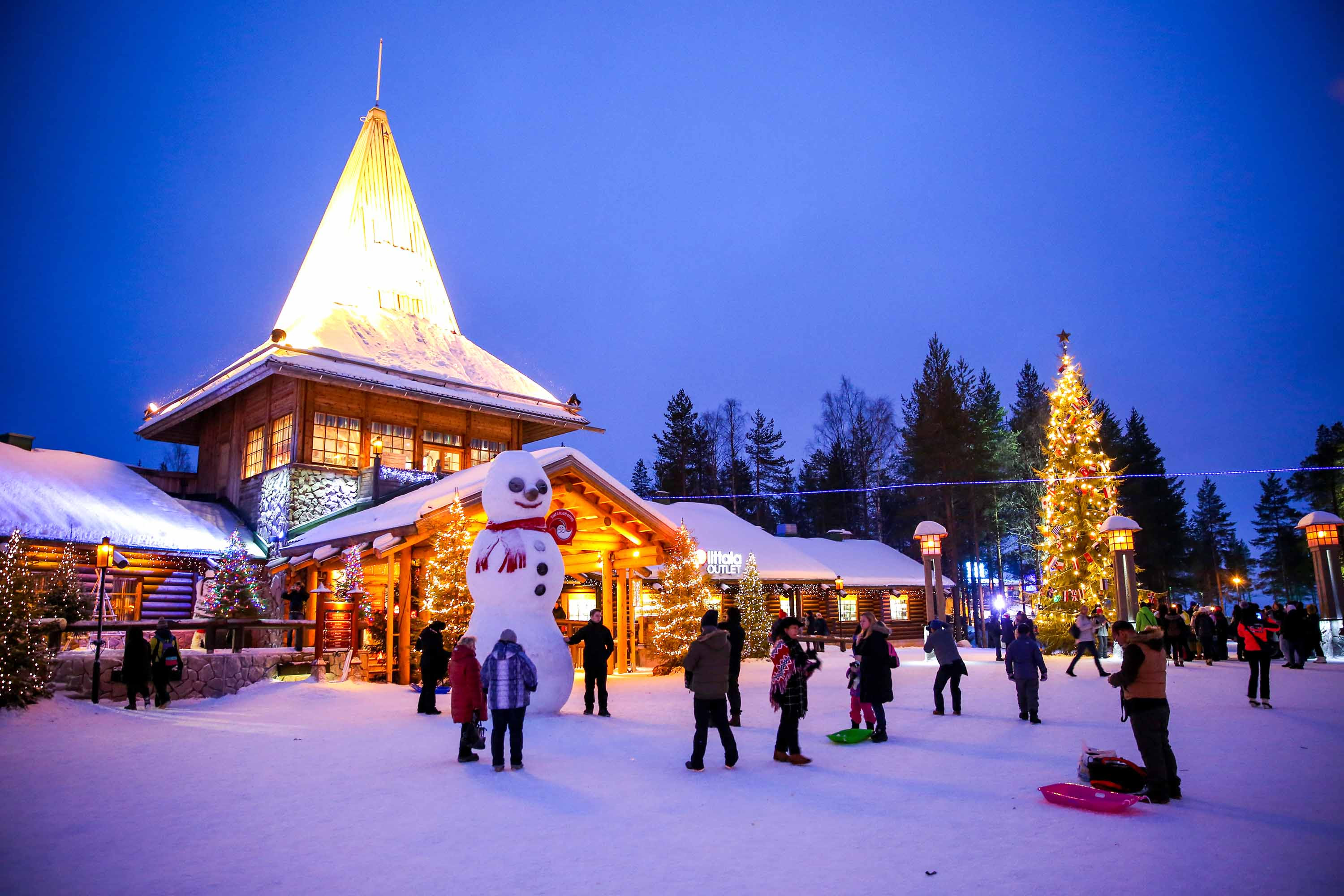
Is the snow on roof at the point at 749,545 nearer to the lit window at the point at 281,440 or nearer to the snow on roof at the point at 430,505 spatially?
the snow on roof at the point at 430,505

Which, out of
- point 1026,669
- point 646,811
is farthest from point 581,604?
point 646,811

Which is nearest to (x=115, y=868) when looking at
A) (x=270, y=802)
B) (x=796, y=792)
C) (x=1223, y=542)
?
(x=270, y=802)

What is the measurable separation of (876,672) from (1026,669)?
263 centimetres

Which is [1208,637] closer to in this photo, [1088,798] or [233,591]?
[1088,798]

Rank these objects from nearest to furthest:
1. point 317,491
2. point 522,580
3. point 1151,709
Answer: point 1151,709 → point 522,580 → point 317,491

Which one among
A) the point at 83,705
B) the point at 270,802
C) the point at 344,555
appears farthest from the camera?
the point at 344,555

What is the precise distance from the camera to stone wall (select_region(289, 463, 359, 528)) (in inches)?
858

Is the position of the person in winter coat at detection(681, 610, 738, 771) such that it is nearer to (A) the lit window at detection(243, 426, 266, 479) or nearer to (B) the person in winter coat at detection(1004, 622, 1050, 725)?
(B) the person in winter coat at detection(1004, 622, 1050, 725)

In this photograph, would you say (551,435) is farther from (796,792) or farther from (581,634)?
(796,792)

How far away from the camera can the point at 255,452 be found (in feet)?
79.8

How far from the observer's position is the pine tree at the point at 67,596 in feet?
53.6

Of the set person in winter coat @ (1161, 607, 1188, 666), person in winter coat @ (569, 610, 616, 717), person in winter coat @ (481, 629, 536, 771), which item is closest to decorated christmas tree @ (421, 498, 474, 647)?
person in winter coat @ (569, 610, 616, 717)

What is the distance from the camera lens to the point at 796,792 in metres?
6.93

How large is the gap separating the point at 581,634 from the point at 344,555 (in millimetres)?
7953
